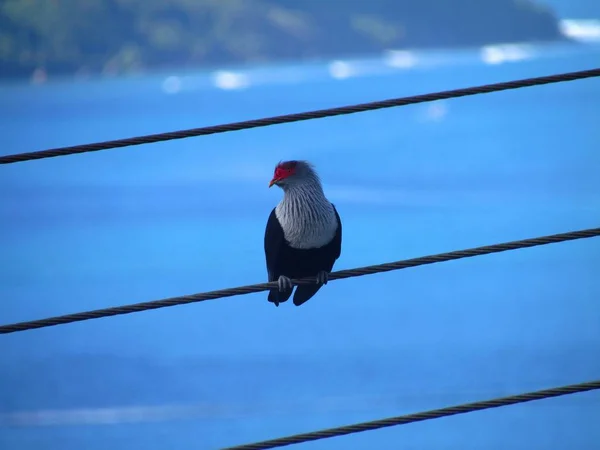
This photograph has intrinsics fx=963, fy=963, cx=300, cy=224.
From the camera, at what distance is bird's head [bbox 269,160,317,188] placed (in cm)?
492

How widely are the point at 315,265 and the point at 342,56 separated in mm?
7540

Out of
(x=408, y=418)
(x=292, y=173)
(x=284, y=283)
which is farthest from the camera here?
(x=292, y=173)

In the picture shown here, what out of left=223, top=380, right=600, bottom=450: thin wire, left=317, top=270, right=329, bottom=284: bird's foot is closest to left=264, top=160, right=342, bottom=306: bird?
left=317, top=270, right=329, bottom=284: bird's foot

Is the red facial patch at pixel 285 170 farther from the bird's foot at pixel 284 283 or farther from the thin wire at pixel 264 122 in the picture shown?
the thin wire at pixel 264 122

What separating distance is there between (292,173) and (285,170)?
0.04 meters

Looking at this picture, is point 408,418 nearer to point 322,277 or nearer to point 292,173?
point 322,277

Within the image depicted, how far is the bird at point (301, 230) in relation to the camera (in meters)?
4.76

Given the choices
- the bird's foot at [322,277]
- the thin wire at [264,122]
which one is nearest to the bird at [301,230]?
the bird's foot at [322,277]

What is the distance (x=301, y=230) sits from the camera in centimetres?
476

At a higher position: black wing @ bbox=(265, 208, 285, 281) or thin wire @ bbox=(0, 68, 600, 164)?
thin wire @ bbox=(0, 68, 600, 164)

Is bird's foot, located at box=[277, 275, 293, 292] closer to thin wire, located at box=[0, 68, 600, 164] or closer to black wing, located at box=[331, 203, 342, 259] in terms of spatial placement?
black wing, located at box=[331, 203, 342, 259]

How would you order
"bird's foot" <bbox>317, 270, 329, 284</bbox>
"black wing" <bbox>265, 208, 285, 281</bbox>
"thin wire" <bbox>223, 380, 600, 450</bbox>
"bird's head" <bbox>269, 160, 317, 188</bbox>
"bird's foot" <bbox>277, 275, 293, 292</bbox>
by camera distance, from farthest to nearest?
1. "bird's head" <bbox>269, 160, 317, 188</bbox>
2. "black wing" <bbox>265, 208, 285, 281</bbox>
3. "bird's foot" <bbox>317, 270, 329, 284</bbox>
4. "bird's foot" <bbox>277, 275, 293, 292</bbox>
5. "thin wire" <bbox>223, 380, 600, 450</bbox>

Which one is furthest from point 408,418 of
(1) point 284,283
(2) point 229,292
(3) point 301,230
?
(3) point 301,230

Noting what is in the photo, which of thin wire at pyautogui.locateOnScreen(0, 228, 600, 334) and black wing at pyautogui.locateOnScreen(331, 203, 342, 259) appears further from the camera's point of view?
black wing at pyautogui.locateOnScreen(331, 203, 342, 259)
